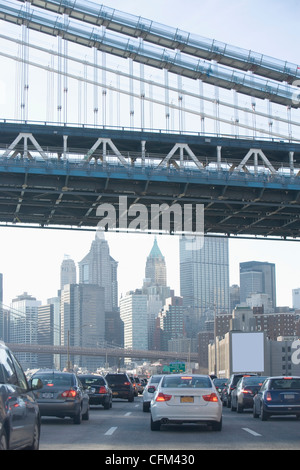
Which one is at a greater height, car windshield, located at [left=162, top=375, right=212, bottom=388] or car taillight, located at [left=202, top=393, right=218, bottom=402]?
car windshield, located at [left=162, top=375, right=212, bottom=388]

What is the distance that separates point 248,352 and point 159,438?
5998 cm

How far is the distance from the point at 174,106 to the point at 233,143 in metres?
14.1

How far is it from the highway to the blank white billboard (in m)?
52.7

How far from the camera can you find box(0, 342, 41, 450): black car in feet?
31.2

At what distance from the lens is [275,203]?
50875mm

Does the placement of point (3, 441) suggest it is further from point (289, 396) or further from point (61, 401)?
point (289, 396)

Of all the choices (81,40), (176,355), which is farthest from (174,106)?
(176,355)

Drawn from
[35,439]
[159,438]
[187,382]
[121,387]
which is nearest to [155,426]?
[187,382]

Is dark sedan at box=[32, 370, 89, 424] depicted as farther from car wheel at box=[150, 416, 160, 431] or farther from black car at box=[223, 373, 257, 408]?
black car at box=[223, 373, 257, 408]

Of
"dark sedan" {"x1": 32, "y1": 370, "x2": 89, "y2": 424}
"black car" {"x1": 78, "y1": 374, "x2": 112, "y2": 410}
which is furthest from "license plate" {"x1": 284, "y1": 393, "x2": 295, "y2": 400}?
"black car" {"x1": 78, "y1": 374, "x2": 112, "y2": 410}

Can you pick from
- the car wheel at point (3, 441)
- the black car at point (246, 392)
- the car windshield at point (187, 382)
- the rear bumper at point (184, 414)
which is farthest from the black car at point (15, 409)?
the black car at point (246, 392)

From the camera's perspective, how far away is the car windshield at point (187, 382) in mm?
18728

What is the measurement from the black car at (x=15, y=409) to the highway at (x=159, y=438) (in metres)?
1.38
